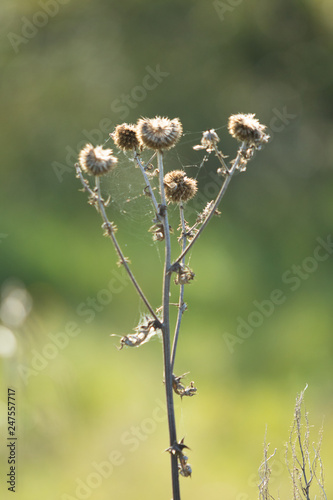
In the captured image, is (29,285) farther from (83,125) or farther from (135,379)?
(83,125)

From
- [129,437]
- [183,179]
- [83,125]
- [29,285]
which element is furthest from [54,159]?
[183,179]

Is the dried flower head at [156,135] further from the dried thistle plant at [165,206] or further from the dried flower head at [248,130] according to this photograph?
the dried flower head at [248,130]

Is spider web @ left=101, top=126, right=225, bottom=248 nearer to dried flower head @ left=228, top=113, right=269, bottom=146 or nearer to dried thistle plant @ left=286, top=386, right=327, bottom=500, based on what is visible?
dried flower head @ left=228, top=113, right=269, bottom=146

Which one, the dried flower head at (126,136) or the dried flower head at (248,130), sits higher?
the dried flower head at (126,136)

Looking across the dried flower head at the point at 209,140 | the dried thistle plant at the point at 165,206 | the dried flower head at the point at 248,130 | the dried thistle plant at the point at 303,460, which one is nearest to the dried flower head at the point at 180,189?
the dried thistle plant at the point at 165,206

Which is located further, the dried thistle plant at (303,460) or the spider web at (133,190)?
the spider web at (133,190)

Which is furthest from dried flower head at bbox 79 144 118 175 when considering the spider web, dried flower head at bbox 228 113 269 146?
dried flower head at bbox 228 113 269 146

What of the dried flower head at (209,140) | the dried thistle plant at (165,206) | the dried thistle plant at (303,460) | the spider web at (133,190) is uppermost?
the spider web at (133,190)

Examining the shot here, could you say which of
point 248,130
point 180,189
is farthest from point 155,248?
point 248,130

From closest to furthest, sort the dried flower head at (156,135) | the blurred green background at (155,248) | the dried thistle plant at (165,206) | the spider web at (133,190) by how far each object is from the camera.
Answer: the dried thistle plant at (165,206)
the dried flower head at (156,135)
the spider web at (133,190)
the blurred green background at (155,248)

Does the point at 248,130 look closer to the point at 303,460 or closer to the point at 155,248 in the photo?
the point at 303,460
